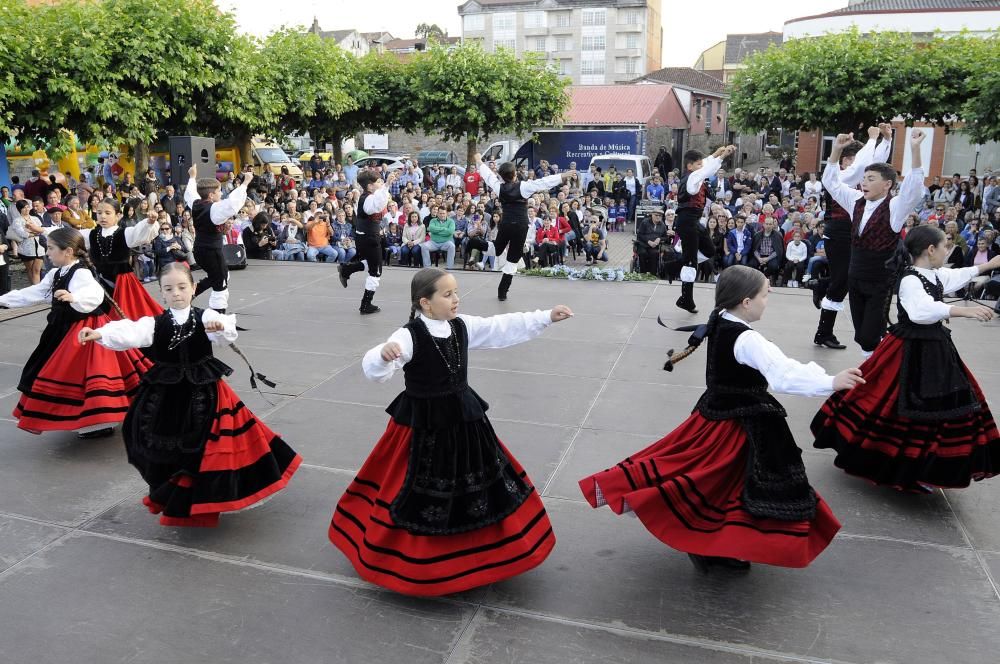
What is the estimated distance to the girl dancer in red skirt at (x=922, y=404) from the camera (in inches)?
165

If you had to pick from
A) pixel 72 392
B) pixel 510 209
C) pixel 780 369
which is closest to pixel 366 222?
pixel 510 209

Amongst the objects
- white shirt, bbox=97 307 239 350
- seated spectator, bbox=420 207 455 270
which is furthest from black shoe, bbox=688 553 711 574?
seated spectator, bbox=420 207 455 270

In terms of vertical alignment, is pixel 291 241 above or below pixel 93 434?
above

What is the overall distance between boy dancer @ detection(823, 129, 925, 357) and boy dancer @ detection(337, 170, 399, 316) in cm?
441

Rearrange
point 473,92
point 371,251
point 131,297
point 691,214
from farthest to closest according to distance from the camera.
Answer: point 473,92, point 371,251, point 691,214, point 131,297

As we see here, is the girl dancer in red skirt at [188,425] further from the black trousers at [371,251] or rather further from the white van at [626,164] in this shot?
the white van at [626,164]

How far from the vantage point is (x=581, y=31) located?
6366 cm

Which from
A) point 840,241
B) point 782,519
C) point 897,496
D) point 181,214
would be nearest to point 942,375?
point 897,496

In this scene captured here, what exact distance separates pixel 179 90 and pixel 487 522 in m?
12.6

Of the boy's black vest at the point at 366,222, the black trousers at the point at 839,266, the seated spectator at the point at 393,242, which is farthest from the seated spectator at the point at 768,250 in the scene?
the boy's black vest at the point at 366,222

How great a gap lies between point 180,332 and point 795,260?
1000cm

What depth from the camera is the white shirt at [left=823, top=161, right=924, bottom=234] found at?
566 cm

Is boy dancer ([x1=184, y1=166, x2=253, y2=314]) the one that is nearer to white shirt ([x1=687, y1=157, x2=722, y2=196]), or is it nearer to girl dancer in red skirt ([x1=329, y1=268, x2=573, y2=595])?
white shirt ([x1=687, y1=157, x2=722, y2=196])

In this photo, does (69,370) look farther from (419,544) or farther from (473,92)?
(473,92)
